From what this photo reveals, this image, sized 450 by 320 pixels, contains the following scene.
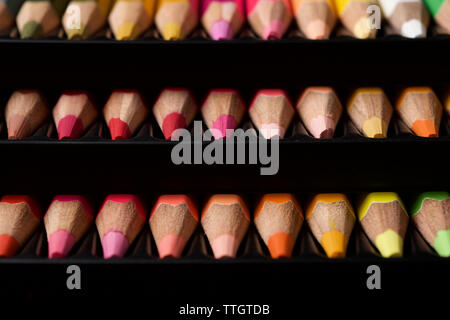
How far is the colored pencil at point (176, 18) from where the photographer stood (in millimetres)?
618

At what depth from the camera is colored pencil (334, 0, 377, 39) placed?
60 cm

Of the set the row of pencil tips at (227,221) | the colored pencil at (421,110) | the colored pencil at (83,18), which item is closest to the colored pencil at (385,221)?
the row of pencil tips at (227,221)

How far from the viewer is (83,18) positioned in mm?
619

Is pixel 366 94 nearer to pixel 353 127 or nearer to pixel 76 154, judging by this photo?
pixel 353 127

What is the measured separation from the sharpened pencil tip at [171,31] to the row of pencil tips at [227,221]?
A: 0.75 feet

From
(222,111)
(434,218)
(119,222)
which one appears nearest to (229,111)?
(222,111)

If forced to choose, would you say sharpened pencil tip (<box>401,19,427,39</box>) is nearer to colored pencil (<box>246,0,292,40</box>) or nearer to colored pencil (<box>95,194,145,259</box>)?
colored pencil (<box>246,0,292,40</box>)

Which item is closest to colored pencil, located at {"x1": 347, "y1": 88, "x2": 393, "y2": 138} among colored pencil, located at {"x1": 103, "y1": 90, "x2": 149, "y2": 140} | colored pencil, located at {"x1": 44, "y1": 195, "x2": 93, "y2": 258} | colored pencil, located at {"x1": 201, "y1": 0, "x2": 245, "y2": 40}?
colored pencil, located at {"x1": 201, "y1": 0, "x2": 245, "y2": 40}

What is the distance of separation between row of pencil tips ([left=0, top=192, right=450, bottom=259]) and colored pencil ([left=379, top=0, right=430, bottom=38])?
0.23 metres

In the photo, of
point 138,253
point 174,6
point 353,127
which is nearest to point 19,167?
point 138,253

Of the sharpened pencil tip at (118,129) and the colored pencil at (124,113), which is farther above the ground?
the colored pencil at (124,113)

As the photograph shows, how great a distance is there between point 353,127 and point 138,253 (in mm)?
351

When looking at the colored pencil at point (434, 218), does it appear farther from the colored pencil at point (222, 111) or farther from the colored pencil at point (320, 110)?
the colored pencil at point (222, 111)
